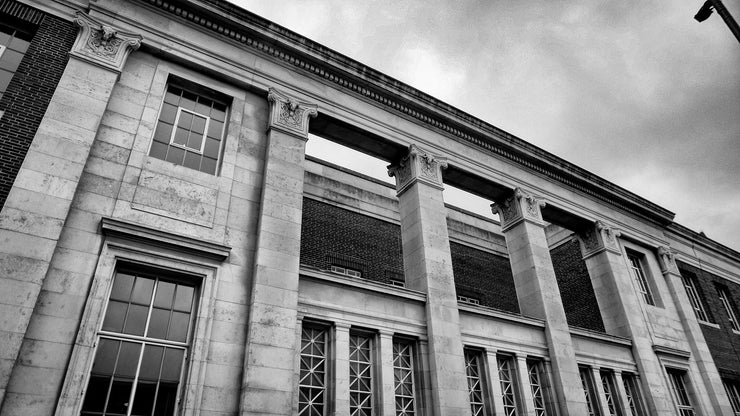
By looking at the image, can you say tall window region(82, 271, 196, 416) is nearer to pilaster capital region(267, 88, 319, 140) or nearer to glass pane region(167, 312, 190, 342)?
glass pane region(167, 312, 190, 342)

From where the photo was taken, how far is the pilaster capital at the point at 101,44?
31.8 ft

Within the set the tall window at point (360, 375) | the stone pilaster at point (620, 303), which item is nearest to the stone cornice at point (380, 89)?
the stone pilaster at point (620, 303)

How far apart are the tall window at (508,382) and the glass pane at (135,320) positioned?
29.0 feet

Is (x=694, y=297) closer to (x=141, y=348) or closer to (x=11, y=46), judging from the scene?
(x=141, y=348)

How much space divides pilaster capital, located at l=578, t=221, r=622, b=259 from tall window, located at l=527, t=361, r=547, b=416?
21.1ft

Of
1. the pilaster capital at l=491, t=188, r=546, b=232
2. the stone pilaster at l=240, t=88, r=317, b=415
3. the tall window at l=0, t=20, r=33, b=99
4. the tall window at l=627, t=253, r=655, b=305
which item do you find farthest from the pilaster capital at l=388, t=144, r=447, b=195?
the tall window at l=627, t=253, r=655, b=305

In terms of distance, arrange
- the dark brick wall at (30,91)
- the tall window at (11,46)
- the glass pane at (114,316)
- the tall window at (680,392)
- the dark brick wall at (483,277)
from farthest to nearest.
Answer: the dark brick wall at (483,277) → the tall window at (680,392) → the tall window at (11,46) → the dark brick wall at (30,91) → the glass pane at (114,316)

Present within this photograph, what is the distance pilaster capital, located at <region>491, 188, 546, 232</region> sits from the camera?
618 inches

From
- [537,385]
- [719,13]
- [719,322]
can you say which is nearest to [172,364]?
[537,385]

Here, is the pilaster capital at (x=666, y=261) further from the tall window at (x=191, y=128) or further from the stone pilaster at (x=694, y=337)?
the tall window at (x=191, y=128)

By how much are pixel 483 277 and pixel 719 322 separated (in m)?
10.2

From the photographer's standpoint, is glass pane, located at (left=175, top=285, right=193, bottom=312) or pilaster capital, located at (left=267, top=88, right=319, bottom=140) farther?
pilaster capital, located at (left=267, top=88, right=319, bottom=140)

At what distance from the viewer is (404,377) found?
11000mm

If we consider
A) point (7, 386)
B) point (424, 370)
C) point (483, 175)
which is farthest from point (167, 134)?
point (483, 175)
